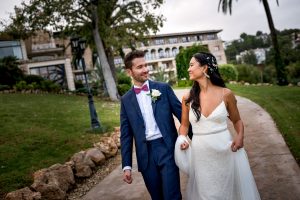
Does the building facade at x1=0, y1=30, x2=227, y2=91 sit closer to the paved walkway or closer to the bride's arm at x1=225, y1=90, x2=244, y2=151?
the paved walkway

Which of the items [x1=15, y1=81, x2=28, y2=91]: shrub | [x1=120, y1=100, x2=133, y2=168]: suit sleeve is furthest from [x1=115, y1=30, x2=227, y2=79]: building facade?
[x1=120, y1=100, x2=133, y2=168]: suit sleeve

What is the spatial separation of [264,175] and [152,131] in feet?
8.74

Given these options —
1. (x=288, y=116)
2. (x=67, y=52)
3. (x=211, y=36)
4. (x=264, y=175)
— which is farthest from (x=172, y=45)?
(x=264, y=175)

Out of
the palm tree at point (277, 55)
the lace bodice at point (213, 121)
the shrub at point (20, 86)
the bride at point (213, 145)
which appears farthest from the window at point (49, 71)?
the lace bodice at point (213, 121)

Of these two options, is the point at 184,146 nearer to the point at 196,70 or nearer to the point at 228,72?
the point at 196,70

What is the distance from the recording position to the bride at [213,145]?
141 inches

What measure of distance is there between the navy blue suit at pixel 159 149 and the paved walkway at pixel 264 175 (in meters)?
1.75

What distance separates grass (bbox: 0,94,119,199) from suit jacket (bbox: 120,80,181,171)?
4.15 meters

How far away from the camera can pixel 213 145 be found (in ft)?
11.7

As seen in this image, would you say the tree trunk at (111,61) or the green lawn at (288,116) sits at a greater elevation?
the tree trunk at (111,61)

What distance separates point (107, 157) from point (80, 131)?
333cm

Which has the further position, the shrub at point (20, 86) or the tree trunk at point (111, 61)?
the tree trunk at point (111, 61)

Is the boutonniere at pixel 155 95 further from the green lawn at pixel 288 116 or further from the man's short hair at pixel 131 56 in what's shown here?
the green lawn at pixel 288 116

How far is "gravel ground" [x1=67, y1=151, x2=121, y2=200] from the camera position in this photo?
664cm
